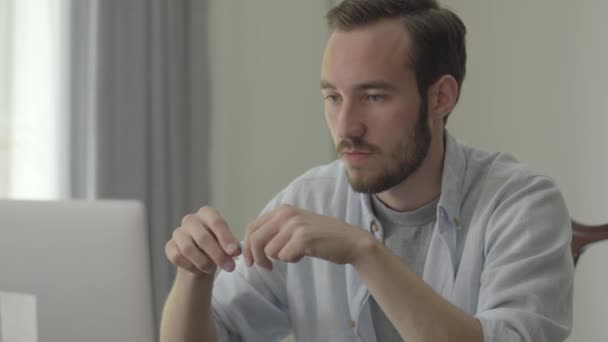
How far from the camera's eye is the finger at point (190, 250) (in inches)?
48.5

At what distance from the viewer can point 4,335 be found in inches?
38.8

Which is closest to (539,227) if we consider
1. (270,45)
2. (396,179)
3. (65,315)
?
(396,179)

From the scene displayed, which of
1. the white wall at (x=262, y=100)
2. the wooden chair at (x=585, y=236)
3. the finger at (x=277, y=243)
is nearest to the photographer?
the finger at (x=277, y=243)

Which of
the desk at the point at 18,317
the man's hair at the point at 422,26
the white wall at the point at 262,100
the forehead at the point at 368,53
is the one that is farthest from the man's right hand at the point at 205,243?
the white wall at the point at 262,100

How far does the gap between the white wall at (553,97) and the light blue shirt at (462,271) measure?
1.71 metres

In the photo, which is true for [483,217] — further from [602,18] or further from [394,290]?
[602,18]

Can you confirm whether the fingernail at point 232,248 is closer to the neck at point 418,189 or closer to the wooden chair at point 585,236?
the neck at point 418,189

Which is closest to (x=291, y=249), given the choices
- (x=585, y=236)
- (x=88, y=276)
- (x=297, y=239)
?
(x=297, y=239)

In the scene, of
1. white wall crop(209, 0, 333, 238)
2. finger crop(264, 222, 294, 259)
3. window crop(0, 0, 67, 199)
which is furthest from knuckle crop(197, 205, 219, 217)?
white wall crop(209, 0, 333, 238)

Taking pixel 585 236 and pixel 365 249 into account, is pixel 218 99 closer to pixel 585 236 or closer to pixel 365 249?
pixel 585 236

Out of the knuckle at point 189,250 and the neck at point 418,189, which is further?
the neck at point 418,189

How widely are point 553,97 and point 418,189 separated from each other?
1894mm

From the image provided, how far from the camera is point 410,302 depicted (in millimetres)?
1211

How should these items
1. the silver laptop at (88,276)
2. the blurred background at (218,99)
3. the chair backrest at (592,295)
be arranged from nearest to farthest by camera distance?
the silver laptop at (88,276), the blurred background at (218,99), the chair backrest at (592,295)
